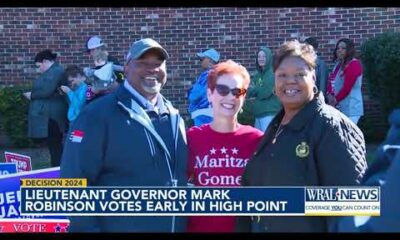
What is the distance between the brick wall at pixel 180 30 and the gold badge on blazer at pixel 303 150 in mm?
7042

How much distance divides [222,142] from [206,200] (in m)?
0.28

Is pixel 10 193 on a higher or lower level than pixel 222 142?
lower

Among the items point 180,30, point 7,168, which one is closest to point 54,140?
point 7,168

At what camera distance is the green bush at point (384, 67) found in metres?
9.15

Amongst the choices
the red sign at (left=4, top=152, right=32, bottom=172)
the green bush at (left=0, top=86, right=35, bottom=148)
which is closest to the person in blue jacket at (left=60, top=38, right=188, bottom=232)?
the red sign at (left=4, top=152, right=32, bottom=172)

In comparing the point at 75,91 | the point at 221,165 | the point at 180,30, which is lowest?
the point at 221,165

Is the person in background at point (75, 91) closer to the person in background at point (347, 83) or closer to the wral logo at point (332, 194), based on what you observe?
the person in background at point (347, 83)

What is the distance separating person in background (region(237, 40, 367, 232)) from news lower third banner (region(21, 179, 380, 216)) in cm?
8

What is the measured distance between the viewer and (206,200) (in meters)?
3.35

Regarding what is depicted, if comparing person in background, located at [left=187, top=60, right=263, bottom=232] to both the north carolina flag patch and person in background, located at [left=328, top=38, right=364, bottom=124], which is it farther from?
person in background, located at [left=328, top=38, right=364, bottom=124]

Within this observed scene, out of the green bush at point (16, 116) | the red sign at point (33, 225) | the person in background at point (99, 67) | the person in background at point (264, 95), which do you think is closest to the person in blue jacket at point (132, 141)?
the red sign at point (33, 225)

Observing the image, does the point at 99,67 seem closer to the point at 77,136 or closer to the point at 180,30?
the point at 180,30

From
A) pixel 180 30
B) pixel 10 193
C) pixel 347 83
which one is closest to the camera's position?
pixel 10 193

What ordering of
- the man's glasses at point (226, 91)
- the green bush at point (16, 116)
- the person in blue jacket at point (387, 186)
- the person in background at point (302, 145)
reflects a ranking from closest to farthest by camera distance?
1. the person in blue jacket at point (387, 186)
2. the person in background at point (302, 145)
3. the man's glasses at point (226, 91)
4. the green bush at point (16, 116)
